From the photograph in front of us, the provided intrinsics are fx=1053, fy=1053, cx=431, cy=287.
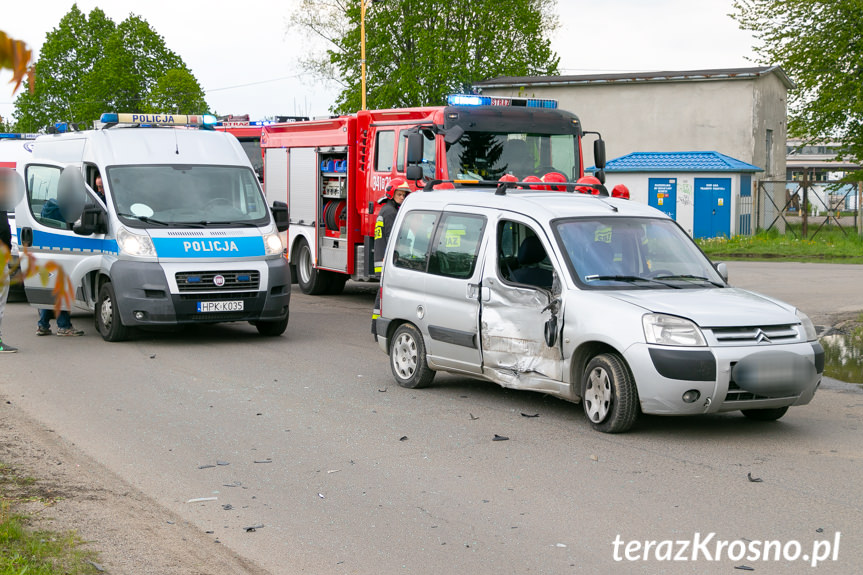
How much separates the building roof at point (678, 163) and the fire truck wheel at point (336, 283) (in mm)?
19913

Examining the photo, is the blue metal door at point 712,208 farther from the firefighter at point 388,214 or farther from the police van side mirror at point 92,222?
the police van side mirror at point 92,222

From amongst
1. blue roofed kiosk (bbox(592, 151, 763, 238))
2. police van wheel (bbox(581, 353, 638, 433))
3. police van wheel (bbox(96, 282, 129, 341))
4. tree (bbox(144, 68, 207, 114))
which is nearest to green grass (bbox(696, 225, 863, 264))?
blue roofed kiosk (bbox(592, 151, 763, 238))

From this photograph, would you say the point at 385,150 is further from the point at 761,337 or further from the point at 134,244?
the point at 761,337

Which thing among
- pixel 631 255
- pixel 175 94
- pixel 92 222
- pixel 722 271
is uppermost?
pixel 175 94

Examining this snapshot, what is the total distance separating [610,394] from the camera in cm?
785

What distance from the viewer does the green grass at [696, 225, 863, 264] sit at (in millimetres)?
27859

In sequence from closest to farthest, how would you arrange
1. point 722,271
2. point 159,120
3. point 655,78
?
point 722,271 → point 159,120 → point 655,78

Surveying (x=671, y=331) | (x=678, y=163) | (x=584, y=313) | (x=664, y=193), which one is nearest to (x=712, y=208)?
(x=664, y=193)

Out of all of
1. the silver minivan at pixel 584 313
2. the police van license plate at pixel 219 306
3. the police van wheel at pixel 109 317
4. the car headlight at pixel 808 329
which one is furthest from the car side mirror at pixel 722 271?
the police van wheel at pixel 109 317

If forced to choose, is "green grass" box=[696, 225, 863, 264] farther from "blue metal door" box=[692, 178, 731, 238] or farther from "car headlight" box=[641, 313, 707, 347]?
"car headlight" box=[641, 313, 707, 347]

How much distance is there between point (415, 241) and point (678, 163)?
1119 inches

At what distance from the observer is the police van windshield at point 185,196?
13109 mm

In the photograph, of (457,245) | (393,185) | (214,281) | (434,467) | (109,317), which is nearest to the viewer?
(434,467)

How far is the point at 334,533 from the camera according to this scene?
5707 mm
